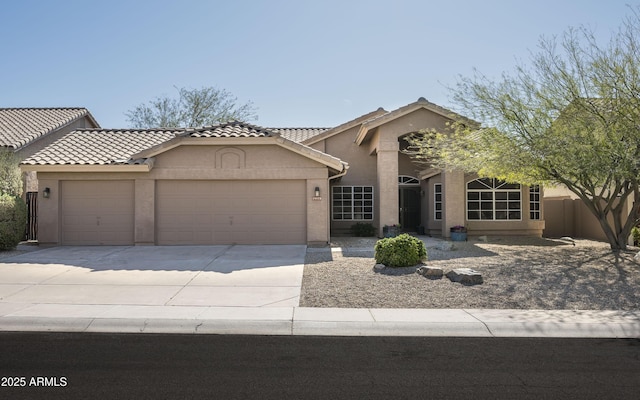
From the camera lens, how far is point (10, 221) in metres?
13.2

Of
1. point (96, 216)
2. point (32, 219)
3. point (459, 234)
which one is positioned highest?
point (96, 216)

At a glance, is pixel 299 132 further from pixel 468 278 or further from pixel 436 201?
pixel 468 278

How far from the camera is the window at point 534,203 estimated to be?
18125 mm

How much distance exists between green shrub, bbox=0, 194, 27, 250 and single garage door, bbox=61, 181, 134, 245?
136 cm

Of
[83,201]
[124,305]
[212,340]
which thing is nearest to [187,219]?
[83,201]

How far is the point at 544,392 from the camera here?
423 centimetres

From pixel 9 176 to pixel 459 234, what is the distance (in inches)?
627

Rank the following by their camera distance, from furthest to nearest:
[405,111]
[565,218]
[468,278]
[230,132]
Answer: [565,218] < [405,111] < [230,132] < [468,278]

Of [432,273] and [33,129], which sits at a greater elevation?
[33,129]

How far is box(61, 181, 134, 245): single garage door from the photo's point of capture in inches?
586

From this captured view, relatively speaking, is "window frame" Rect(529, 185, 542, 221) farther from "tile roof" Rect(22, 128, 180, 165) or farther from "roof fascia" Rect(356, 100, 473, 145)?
"tile roof" Rect(22, 128, 180, 165)

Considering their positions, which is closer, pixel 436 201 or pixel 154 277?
pixel 154 277

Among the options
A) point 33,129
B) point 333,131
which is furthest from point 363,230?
point 33,129

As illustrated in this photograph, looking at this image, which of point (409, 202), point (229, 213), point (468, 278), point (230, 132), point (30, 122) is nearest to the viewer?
point (468, 278)
